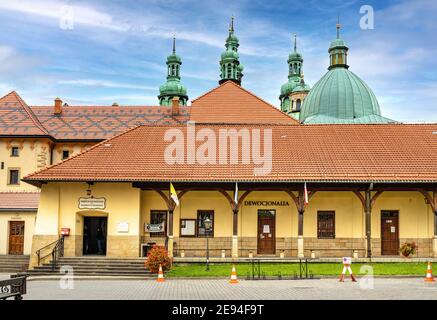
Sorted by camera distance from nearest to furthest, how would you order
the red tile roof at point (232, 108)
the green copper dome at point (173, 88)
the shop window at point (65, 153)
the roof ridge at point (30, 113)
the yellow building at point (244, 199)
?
1. the yellow building at point (244, 199)
2. the roof ridge at point (30, 113)
3. the shop window at point (65, 153)
4. the red tile roof at point (232, 108)
5. the green copper dome at point (173, 88)

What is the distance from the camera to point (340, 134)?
1283 inches

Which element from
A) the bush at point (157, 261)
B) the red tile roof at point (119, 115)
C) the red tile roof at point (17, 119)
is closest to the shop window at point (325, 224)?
the bush at point (157, 261)

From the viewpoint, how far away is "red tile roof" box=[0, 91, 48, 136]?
39781 mm

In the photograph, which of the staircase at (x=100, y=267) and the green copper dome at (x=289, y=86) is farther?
the green copper dome at (x=289, y=86)

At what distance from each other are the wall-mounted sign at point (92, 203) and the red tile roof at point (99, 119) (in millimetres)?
14225

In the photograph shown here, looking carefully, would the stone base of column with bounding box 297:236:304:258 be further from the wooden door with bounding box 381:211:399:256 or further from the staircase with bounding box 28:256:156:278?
the staircase with bounding box 28:256:156:278

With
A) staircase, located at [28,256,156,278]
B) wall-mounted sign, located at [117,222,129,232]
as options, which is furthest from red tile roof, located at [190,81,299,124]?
staircase, located at [28,256,156,278]

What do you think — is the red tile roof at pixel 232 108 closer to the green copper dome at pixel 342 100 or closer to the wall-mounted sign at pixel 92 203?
the green copper dome at pixel 342 100

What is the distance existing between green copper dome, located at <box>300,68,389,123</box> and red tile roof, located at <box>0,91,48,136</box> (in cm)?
2568

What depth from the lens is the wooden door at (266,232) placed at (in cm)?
2936
